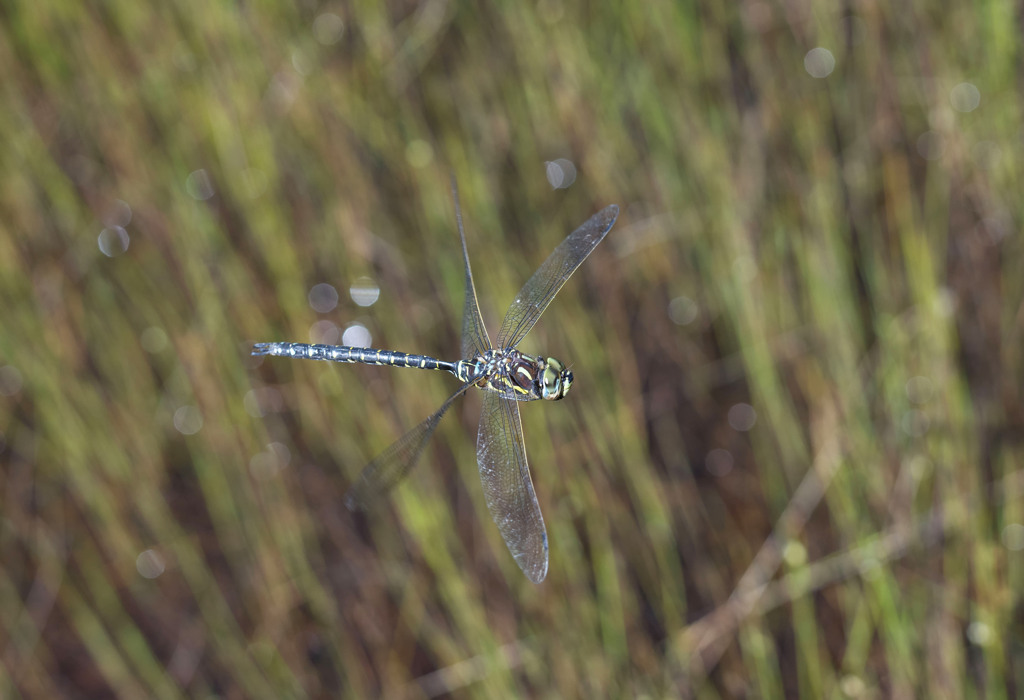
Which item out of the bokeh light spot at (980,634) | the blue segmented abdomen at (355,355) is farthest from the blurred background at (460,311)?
the blue segmented abdomen at (355,355)

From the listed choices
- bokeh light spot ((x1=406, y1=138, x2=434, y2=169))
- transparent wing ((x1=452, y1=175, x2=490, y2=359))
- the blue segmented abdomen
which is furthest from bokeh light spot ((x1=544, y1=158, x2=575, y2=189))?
the blue segmented abdomen

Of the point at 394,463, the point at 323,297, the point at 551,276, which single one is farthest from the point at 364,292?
the point at 394,463

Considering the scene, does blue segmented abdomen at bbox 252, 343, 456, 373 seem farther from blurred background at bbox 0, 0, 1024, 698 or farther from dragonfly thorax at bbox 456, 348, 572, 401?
blurred background at bbox 0, 0, 1024, 698

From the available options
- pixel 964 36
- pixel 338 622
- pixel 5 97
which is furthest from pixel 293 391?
pixel 964 36

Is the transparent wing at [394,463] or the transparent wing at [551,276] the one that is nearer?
the transparent wing at [394,463]

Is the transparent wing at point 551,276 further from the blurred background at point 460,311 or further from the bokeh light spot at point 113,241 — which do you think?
the bokeh light spot at point 113,241

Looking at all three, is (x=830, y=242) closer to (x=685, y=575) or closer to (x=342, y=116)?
(x=685, y=575)

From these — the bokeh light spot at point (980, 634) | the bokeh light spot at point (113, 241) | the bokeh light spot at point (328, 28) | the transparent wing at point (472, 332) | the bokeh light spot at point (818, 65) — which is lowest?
the bokeh light spot at point (980, 634)
